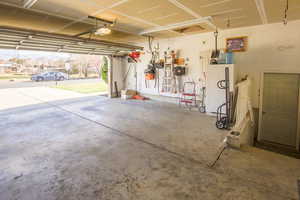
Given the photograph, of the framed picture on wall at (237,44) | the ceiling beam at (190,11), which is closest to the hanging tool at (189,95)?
the framed picture on wall at (237,44)

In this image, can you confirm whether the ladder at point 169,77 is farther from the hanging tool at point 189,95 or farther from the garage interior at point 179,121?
the hanging tool at point 189,95

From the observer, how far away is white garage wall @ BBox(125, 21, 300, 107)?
4215mm

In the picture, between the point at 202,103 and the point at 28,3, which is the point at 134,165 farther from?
the point at 202,103

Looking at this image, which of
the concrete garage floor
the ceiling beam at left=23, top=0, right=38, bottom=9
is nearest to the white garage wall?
the concrete garage floor

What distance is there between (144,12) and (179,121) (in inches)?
116

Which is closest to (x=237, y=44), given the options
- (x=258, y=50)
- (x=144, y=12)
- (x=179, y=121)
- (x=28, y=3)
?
(x=258, y=50)

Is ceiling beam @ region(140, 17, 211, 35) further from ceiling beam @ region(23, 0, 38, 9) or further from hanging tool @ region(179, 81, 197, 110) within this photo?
ceiling beam @ region(23, 0, 38, 9)

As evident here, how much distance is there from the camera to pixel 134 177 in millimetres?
2150

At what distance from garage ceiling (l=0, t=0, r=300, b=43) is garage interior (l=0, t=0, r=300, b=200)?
0.03 metres

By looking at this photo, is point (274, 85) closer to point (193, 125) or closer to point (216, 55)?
point (216, 55)

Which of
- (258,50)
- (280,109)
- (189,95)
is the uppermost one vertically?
(258,50)

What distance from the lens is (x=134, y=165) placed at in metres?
2.43

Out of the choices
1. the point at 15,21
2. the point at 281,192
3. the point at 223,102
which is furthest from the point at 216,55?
the point at 15,21

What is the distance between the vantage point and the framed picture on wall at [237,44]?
4.87 metres
